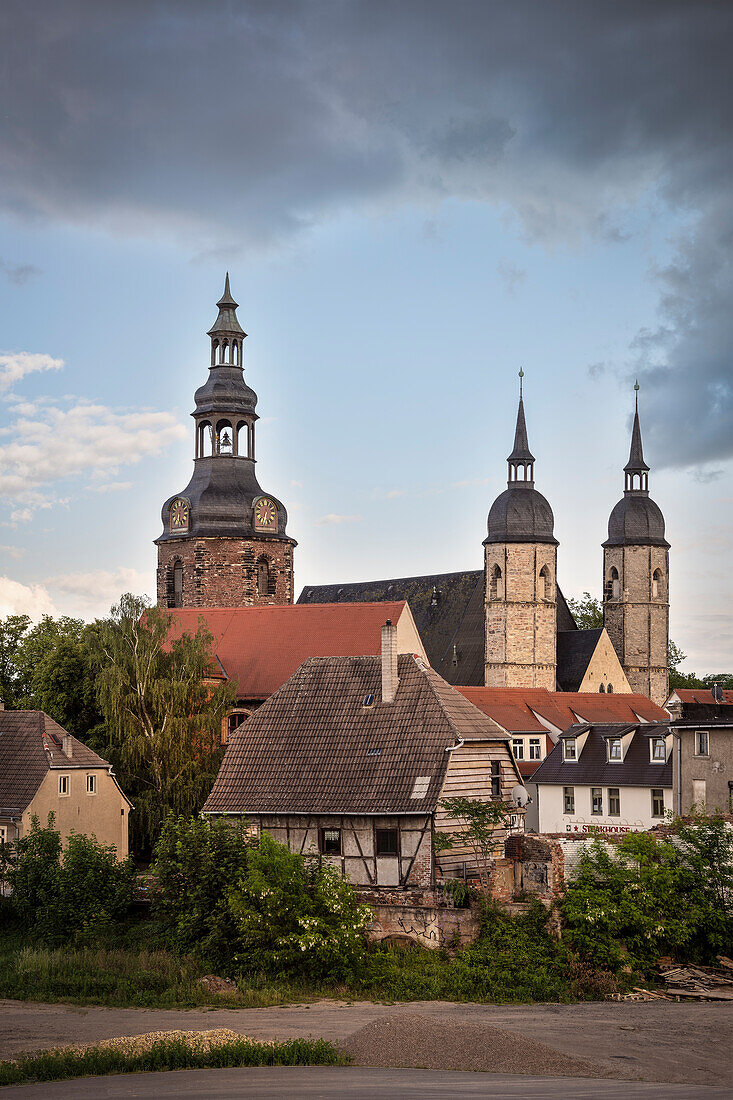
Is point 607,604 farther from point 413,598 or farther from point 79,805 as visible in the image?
point 79,805

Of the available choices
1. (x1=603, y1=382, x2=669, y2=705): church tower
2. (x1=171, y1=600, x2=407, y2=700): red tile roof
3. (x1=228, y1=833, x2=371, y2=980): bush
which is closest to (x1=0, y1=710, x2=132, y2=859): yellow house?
(x1=171, y1=600, x2=407, y2=700): red tile roof

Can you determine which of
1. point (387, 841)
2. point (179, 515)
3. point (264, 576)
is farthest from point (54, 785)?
point (179, 515)

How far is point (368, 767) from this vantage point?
3231 centimetres

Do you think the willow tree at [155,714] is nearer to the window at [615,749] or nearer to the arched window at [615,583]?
the window at [615,749]

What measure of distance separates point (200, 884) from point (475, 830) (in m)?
6.26

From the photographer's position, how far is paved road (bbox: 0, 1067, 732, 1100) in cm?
1758

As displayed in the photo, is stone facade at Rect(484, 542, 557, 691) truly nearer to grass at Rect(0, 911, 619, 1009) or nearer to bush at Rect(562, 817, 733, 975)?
bush at Rect(562, 817, 733, 975)

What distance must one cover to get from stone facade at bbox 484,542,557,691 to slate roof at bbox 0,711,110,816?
40816 millimetres

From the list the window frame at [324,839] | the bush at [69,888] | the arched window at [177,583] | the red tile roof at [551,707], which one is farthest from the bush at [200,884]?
the arched window at [177,583]

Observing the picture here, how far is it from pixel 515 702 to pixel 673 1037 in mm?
41302

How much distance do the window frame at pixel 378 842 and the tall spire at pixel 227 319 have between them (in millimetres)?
43442

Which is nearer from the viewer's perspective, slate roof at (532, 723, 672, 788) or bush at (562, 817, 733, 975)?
bush at (562, 817, 733, 975)

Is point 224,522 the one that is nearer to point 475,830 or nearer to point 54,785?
point 54,785

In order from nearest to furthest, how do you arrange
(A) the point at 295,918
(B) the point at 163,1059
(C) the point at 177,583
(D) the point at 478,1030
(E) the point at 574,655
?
(B) the point at 163,1059, (D) the point at 478,1030, (A) the point at 295,918, (C) the point at 177,583, (E) the point at 574,655
